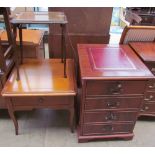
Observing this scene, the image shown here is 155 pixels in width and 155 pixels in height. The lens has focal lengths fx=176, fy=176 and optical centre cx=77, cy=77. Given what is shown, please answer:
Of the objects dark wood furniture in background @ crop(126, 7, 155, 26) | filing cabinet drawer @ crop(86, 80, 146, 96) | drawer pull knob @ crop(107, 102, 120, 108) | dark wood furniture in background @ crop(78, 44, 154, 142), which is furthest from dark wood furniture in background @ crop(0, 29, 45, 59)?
dark wood furniture in background @ crop(126, 7, 155, 26)

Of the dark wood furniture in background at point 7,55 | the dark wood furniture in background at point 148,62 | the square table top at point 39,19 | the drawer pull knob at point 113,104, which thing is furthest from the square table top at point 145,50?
the dark wood furniture in background at point 7,55

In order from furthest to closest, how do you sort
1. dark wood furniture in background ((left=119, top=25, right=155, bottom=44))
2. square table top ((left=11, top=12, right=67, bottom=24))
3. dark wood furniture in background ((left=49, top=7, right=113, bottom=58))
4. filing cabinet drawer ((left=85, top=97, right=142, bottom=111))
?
dark wood furniture in background ((left=49, top=7, right=113, bottom=58)) → dark wood furniture in background ((left=119, top=25, right=155, bottom=44)) → filing cabinet drawer ((left=85, top=97, right=142, bottom=111)) → square table top ((left=11, top=12, right=67, bottom=24))

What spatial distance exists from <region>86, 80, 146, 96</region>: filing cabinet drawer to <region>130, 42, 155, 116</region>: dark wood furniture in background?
0.24m

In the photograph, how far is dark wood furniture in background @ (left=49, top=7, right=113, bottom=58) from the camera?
1514mm

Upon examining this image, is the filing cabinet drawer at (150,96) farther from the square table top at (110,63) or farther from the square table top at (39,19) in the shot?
the square table top at (39,19)

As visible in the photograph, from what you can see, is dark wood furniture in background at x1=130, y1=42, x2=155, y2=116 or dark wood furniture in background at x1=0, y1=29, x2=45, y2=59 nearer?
dark wood furniture in background at x1=130, y1=42, x2=155, y2=116

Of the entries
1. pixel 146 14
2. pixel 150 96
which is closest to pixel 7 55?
pixel 150 96

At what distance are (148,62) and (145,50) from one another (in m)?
0.15

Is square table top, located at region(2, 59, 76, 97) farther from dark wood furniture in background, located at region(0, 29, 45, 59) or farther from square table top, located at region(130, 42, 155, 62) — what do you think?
square table top, located at region(130, 42, 155, 62)

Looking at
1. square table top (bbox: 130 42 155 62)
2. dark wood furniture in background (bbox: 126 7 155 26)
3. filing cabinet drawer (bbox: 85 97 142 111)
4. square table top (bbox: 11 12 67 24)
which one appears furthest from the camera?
dark wood furniture in background (bbox: 126 7 155 26)

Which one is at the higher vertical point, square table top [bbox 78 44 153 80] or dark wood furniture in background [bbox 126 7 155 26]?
dark wood furniture in background [bbox 126 7 155 26]
